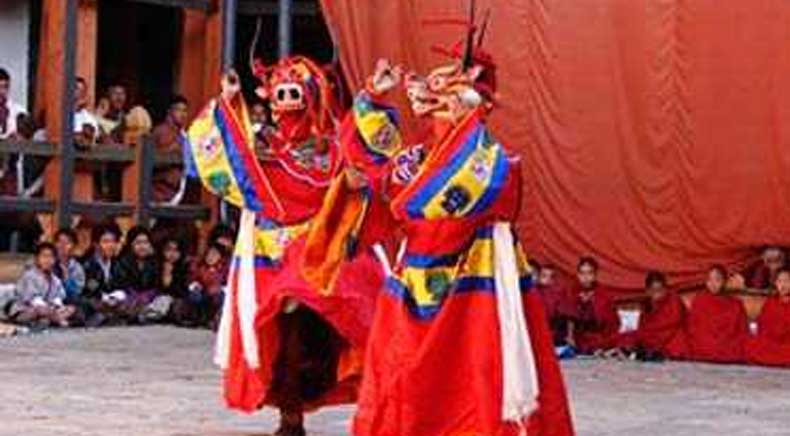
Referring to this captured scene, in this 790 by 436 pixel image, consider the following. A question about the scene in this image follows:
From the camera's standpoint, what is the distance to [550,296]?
13.0m

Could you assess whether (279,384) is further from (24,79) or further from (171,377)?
(24,79)

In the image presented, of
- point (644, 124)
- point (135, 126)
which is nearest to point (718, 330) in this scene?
point (644, 124)

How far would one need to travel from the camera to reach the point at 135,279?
45.4 feet

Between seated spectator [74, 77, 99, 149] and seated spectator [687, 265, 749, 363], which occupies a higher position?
seated spectator [74, 77, 99, 149]

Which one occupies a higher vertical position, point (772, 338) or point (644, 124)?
point (644, 124)

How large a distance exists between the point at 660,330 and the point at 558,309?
0.71 meters

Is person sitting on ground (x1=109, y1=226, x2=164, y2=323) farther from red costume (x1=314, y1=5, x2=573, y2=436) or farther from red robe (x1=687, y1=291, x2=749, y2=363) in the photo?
red costume (x1=314, y1=5, x2=573, y2=436)

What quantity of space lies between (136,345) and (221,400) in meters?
3.25

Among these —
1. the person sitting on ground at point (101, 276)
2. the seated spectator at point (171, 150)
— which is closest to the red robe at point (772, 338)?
the person sitting on ground at point (101, 276)

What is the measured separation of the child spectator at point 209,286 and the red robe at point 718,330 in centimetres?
347

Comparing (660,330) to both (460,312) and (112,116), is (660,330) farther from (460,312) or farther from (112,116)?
(460,312)

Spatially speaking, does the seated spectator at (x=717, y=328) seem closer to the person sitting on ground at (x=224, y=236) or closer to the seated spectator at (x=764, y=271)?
the seated spectator at (x=764, y=271)

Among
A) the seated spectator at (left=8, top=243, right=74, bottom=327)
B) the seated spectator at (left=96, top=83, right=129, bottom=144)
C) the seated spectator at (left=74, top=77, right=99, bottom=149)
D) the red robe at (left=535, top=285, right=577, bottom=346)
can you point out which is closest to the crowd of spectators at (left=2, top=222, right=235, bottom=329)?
the seated spectator at (left=8, top=243, right=74, bottom=327)

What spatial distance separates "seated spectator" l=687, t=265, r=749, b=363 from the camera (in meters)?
12.6
